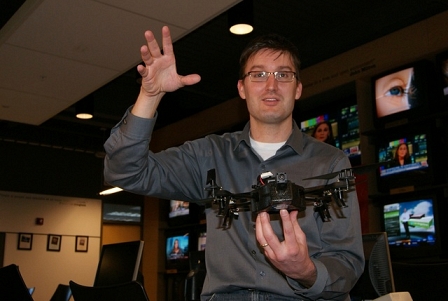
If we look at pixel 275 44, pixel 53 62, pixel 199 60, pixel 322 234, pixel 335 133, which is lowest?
pixel 322 234

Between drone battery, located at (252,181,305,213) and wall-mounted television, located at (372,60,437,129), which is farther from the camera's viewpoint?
wall-mounted television, located at (372,60,437,129)

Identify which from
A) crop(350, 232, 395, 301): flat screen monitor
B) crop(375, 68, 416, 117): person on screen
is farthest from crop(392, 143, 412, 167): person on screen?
crop(350, 232, 395, 301): flat screen monitor

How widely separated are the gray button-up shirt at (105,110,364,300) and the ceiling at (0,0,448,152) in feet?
8.80

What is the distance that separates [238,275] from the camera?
1459 millimetres

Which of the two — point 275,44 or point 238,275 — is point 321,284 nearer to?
point 238,275

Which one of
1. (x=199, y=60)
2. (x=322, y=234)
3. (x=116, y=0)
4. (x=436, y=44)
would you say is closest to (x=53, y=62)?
(x=116, y=0)

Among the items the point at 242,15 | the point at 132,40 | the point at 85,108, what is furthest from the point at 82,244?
the point at 242,15

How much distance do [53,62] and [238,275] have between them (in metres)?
4.21

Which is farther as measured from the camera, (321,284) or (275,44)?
(275,44)

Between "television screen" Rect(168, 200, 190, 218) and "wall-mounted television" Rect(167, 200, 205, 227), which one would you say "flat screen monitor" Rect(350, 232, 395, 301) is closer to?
"wall-mounted television" Rect(167, 200, 205, 227)

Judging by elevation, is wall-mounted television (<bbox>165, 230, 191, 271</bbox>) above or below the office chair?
above

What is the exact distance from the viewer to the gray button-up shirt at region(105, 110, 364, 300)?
4.58ft

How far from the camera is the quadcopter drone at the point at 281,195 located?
3.54 feet

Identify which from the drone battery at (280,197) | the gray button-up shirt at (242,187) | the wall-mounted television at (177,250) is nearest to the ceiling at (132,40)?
the wall-mounted television at (177,250)
